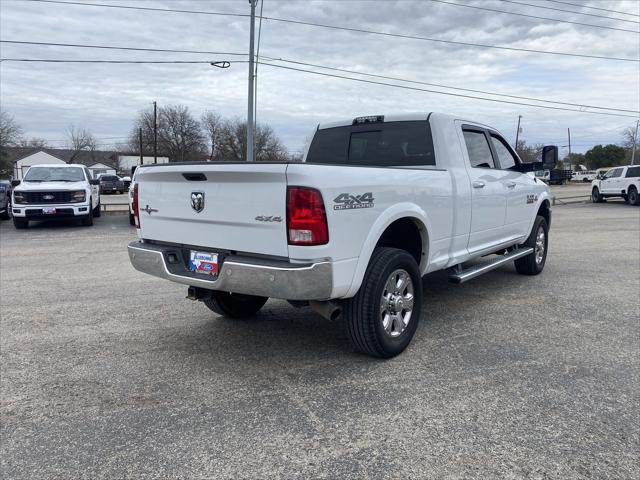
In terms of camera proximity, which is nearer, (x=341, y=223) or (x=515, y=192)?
(x=341, y=223)

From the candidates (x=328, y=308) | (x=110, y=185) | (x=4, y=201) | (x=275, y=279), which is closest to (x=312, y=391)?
(x=328, y=308)

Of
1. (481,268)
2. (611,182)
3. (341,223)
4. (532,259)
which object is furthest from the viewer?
(611,182)

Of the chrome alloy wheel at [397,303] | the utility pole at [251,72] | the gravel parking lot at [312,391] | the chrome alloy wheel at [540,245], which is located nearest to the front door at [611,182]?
the utility pole at [251,72]

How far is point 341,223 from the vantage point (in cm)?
328

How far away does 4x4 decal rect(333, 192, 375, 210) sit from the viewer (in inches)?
128

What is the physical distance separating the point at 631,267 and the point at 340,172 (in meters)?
6.72

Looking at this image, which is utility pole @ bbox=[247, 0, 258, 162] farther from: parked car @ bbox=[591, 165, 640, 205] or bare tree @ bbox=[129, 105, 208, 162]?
bare tree @ bbox=[129, 105, 208, 162]

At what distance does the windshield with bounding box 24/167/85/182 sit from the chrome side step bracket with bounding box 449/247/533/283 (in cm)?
1266

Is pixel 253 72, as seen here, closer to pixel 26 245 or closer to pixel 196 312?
pixel 26 245

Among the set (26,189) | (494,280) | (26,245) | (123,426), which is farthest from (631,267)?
(26,189)

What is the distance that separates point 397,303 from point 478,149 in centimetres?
240

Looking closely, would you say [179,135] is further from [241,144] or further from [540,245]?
[540,245]

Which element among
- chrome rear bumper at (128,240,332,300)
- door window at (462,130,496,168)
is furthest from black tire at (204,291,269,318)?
door window at (462,130,496,168)

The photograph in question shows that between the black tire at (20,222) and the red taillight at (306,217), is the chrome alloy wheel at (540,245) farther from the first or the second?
the black tire at (20,222)
